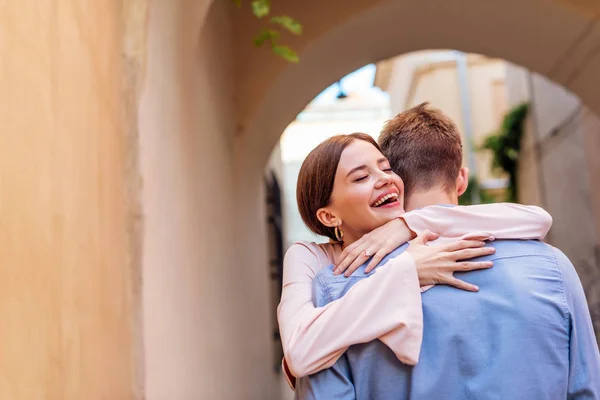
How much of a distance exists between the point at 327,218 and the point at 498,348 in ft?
1.81

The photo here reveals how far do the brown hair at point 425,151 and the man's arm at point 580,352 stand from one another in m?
0.37

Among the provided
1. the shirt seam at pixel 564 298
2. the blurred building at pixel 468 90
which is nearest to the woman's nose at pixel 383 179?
the shirt seam at pixel 564 298

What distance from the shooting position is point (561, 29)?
5.77m

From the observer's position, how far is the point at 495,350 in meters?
1.69

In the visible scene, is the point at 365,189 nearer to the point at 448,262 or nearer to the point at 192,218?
the point at 448,262

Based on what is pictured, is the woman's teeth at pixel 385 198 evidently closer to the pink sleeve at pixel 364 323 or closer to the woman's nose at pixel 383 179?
the woman's nose at pixel 383 179

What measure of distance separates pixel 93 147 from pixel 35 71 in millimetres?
492

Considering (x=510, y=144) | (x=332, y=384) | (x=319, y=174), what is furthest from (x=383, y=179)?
(x=510, y=144)

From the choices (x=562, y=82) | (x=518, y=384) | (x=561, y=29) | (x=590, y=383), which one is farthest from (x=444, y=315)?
(x=562, y=82)

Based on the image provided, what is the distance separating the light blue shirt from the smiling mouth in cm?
29

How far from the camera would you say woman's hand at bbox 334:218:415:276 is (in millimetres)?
1843

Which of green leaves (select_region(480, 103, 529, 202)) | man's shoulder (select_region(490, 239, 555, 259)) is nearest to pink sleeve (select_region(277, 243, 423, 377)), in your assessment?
man's shoulder (select_region(490, 239, 555, 259))

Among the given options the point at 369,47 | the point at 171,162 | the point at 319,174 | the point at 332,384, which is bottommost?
the point at 332,384

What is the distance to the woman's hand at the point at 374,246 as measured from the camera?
184 cm
